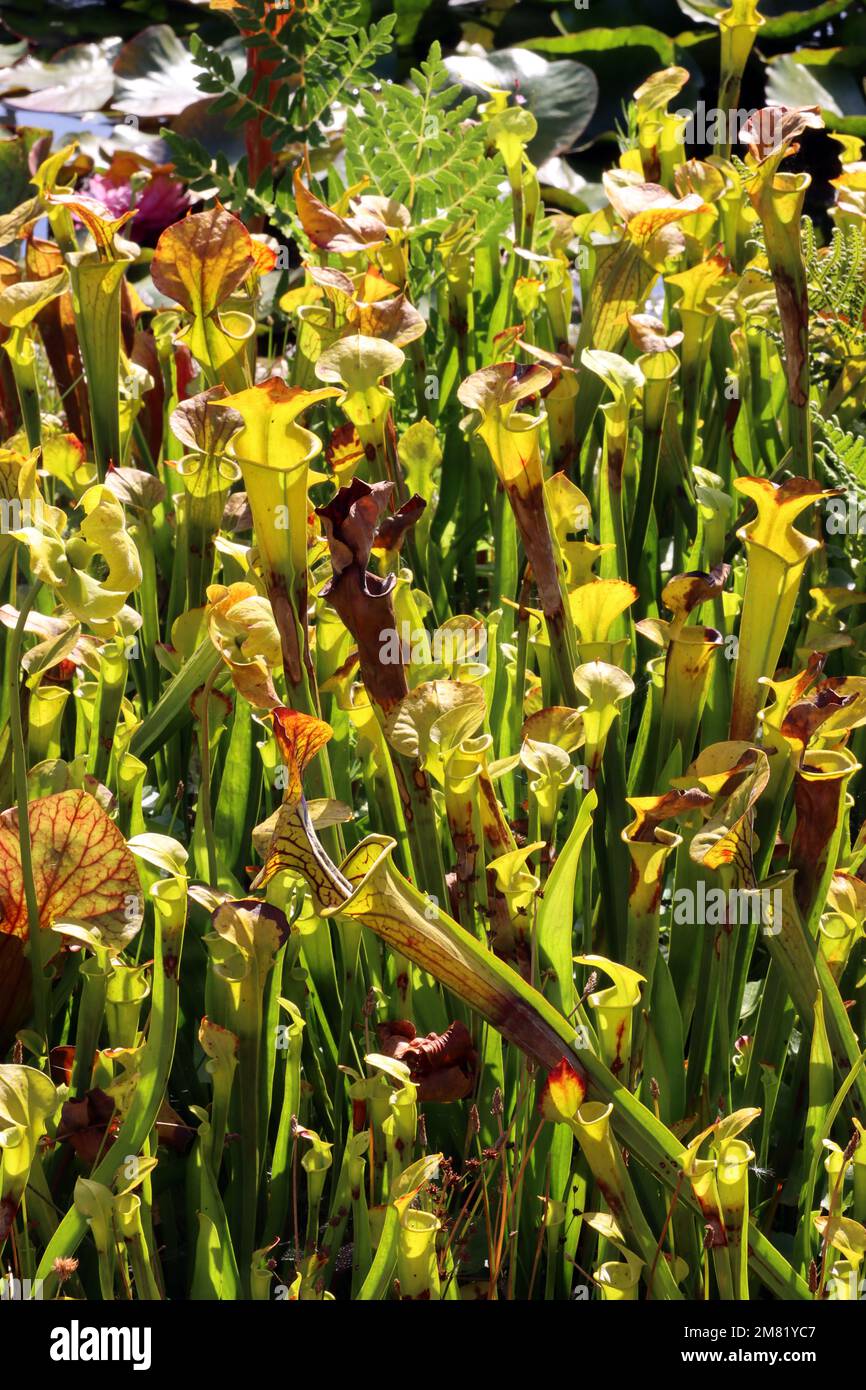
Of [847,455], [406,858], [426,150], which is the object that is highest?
[426,150]

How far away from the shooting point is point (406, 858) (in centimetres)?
94

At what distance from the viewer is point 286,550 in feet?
2.53

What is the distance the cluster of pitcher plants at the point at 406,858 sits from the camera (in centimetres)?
72

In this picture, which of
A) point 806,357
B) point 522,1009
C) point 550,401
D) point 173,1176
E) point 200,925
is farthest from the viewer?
point 550,401

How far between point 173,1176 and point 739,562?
0.83 meters

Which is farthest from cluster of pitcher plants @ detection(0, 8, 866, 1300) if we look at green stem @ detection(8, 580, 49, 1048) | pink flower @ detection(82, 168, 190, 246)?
pink flower @ detection(82, 168, 190, 246)

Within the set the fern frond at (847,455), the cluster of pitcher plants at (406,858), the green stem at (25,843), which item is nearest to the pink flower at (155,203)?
the cluster of pitcher plants at (406,858)

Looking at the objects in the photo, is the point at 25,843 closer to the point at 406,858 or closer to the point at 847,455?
the point at 406,858

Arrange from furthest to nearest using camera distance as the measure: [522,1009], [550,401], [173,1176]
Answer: [550,401], [173,1176], [522,1009]

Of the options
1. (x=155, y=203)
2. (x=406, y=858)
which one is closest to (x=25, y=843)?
(x=406, y=858)

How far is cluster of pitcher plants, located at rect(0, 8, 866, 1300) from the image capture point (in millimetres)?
717

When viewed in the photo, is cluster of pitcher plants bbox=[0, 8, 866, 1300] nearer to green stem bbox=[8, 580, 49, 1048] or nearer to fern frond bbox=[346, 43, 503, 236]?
green stem bbox=[8, 580, 49, 1048]
